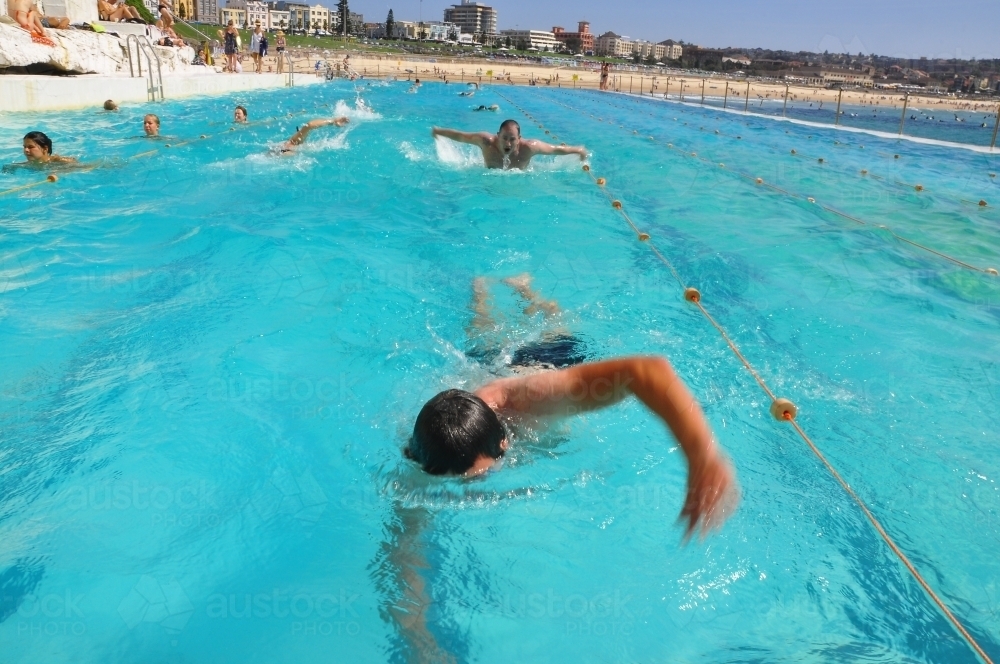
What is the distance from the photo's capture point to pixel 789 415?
2758 millimetres

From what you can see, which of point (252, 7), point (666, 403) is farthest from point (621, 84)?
point (252, 7)

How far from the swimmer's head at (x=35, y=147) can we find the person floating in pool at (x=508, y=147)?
14.3ft

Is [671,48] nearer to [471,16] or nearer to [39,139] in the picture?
[471,16]

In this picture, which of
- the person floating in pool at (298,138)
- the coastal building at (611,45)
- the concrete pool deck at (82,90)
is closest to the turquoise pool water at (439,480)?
the person floating in pool at (298,138)

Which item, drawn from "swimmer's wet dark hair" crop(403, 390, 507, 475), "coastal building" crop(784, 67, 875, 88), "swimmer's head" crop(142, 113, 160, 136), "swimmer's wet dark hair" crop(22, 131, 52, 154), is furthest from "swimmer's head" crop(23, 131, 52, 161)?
"coastal building" crop(784, 67, 875, 88)

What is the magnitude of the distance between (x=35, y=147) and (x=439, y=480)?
24.4 ft

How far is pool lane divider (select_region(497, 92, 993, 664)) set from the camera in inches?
78.7

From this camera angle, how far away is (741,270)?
18.9ft

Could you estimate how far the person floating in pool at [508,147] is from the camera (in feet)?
27.5

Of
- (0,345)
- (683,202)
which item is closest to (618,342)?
(0,345)

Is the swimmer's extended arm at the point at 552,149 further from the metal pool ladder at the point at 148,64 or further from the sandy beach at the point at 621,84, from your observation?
the sandy beach at the point at 621,84

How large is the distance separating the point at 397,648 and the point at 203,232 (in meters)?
4.94

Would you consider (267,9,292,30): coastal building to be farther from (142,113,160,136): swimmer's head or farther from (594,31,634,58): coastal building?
(142,113,160,136): swimmer's head

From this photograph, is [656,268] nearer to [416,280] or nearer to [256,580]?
[416,280]
